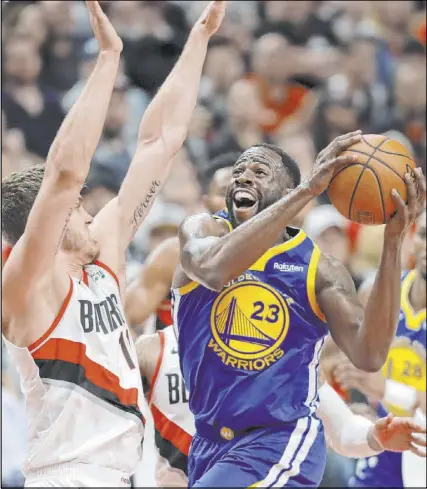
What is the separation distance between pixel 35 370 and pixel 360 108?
7885mm

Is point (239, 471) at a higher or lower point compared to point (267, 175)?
lower

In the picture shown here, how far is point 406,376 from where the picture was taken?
6637 millimetres

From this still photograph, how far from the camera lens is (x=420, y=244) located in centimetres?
658

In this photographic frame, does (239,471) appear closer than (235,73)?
Yes

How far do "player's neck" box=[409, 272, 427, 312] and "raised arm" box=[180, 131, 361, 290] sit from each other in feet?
10.2

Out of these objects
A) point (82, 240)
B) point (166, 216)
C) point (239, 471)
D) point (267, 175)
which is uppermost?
point (267, 175)

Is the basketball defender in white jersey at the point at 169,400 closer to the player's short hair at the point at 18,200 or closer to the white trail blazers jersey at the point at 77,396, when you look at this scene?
the white trail blazers jersey at the point at 77,396

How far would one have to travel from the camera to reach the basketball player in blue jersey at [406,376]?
21.6 feet

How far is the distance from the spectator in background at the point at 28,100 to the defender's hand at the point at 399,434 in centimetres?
529

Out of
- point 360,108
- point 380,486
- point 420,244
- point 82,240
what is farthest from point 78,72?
point 82,240

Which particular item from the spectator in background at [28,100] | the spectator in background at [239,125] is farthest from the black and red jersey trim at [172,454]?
the spectator in background at [239,125]

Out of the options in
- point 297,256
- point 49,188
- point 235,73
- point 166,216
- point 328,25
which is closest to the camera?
point 49,188

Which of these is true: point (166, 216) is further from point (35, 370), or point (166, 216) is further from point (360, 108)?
point (35, 370)

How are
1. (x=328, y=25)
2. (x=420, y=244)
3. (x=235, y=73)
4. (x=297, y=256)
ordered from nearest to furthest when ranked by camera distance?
(x=297, y=256) → (x=420, y=244) → (x=235, y=73) → (x=328, y=25)
